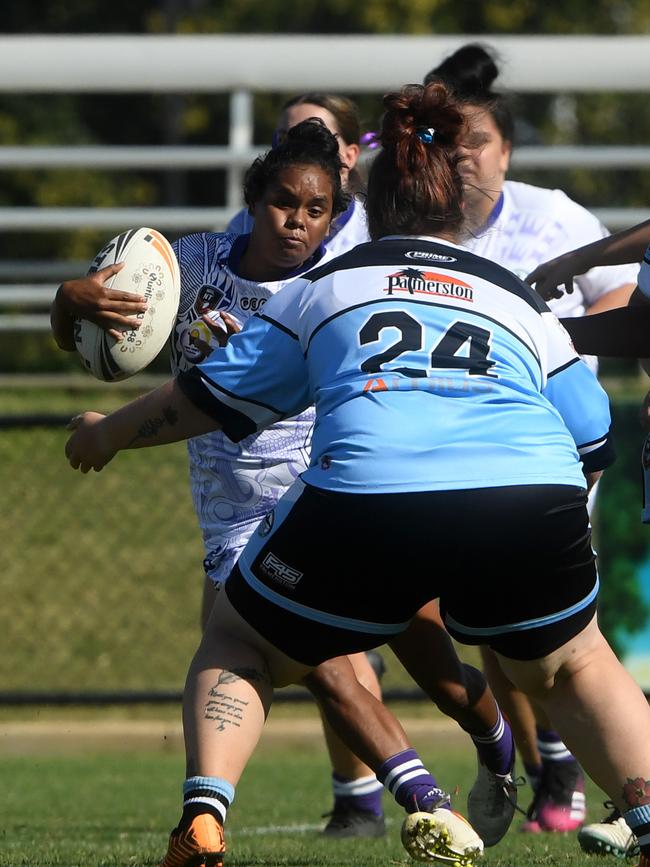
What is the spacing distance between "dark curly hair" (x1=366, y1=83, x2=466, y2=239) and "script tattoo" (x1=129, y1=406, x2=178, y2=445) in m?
0.66

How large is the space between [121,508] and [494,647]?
688 centimetres

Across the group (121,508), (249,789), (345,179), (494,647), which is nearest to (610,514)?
(249,789)

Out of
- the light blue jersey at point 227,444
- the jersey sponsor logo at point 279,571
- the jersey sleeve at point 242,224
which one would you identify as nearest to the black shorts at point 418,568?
the jersey sponsor logo at point 279,571

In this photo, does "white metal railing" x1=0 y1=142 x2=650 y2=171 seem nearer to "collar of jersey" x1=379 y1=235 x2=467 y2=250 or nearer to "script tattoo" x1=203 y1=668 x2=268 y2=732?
"collar of jersey" x1=379 y1=235 x2=467 y2=250

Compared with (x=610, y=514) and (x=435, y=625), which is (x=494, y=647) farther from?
(x=610, y=514)

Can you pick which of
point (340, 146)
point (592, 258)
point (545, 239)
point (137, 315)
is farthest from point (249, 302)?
point (545, 239)

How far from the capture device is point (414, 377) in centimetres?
346

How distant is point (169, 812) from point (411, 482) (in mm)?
3245

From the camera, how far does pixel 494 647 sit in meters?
3.62

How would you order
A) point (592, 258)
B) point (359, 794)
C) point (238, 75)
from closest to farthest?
1. point (592, 258)
2. point (359, 794)
3. point (238, 75)

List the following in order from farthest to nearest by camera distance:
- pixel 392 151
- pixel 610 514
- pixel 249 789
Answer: pixel 610 514 < pixel 249 789 < pixel 392 151

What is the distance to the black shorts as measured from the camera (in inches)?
134

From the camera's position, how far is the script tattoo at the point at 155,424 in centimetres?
372

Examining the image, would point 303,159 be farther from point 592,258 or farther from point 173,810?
point 173,810
